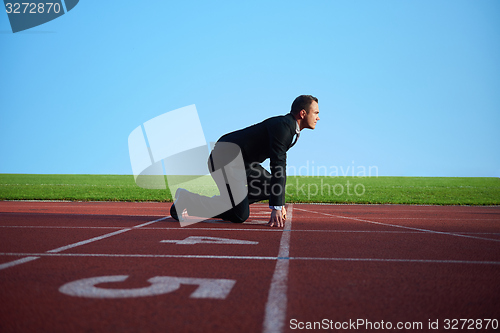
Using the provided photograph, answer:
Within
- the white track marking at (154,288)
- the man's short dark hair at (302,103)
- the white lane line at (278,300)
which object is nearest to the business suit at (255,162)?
the man's short dark hair at (302,103)

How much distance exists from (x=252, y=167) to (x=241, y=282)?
3921 millimetres

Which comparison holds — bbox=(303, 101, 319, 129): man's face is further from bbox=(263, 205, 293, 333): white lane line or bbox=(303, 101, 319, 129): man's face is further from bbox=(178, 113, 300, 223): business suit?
bbox=(263, 205, 293, 333): white lane line

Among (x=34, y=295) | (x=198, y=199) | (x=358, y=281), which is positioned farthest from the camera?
(x=198, y=199)

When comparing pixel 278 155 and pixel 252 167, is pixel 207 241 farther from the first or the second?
pixel 252 167

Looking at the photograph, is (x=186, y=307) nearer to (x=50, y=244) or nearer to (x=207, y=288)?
(x=207, y=288)

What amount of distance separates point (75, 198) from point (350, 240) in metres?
13.7

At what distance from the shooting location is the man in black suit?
6273mm

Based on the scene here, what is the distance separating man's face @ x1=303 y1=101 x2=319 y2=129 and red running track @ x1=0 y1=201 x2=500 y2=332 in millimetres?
1664

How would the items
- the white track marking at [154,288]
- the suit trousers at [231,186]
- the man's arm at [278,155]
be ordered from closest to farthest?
the white track marking at [154,288] → the man's arm at [278,155] → the suit trousers at [231,186]

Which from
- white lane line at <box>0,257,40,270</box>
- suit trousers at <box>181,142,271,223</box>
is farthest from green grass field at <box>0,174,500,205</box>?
white lane line at <box>0,257,40,270</box>

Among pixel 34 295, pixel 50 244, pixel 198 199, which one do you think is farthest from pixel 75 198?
pixel 34 295

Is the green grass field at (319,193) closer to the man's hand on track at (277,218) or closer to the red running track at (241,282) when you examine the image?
the man's hand on track at (277,218)

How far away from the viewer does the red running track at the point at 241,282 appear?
2352 millimetres

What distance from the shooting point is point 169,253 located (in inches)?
173
